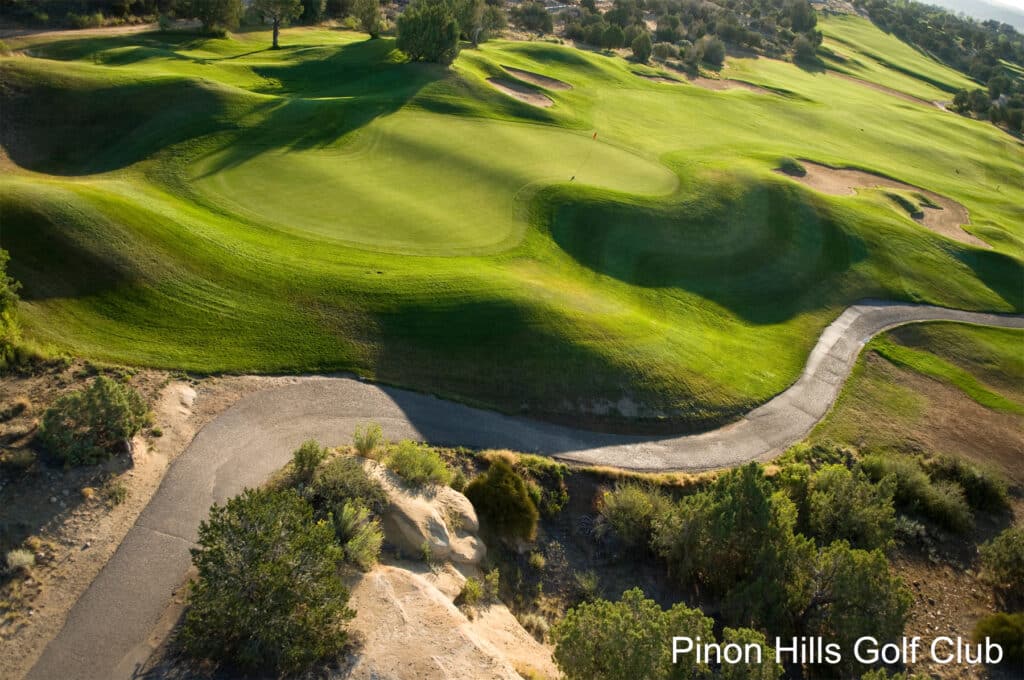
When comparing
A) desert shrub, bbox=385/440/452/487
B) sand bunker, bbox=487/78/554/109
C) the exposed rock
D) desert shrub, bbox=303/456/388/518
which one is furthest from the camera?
sand bunker, bbox=487/78/554/109

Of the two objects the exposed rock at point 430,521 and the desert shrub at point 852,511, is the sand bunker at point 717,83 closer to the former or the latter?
the desert shrub at point 852,511

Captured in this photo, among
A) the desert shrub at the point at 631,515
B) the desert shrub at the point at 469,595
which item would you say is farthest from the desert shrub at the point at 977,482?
the desert shrub at the point at 469,595

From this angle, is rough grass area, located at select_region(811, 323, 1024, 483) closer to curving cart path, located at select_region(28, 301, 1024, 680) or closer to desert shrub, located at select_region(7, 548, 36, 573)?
curving cart path, located at select_region(28, 301, 1024, 680)

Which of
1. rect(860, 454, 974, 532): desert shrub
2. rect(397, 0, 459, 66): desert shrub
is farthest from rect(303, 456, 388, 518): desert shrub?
rect(397, 0, 459, 66): desert shrub

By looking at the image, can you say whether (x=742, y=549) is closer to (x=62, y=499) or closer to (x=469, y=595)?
(x=469, y=595)

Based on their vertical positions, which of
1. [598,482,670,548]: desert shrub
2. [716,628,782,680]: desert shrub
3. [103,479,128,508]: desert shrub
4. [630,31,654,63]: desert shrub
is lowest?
[598,482,670,548]: desert shrub

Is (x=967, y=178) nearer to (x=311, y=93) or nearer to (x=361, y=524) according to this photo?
(x=311, y=93)

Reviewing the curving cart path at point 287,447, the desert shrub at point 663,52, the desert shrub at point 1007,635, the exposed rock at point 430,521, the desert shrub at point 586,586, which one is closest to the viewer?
the curving cart path at point 287,447
